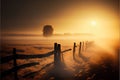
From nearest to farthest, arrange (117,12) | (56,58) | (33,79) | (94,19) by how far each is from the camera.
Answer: (33,79), (56,58), (117,12), (94,19)

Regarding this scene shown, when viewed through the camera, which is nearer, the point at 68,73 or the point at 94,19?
the point at 68,73

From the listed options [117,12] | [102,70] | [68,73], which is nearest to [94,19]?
[117,12]

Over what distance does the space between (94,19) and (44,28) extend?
132 feet

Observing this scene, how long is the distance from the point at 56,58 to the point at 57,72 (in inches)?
32.5

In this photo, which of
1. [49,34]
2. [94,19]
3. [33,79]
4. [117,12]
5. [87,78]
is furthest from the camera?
[49,34]

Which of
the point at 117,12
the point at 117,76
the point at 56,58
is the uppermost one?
the point at 117,12

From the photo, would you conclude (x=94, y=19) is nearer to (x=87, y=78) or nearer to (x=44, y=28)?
(x=87, y=78)

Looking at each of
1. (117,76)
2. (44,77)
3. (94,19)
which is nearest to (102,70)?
(117,76)

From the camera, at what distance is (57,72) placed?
7340 mm

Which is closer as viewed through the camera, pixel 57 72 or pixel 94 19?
pixel 57 72

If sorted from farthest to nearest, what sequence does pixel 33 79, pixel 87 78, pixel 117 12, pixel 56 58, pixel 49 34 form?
pixel 49 34 → pixel 117 12 → pixel 56 58 → pixel 87 78 → pixel 33 79

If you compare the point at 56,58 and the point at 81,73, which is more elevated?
the point at 56,58

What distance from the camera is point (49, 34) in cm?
5450

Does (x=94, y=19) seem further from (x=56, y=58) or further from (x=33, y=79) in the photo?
(x=33, y=79)
